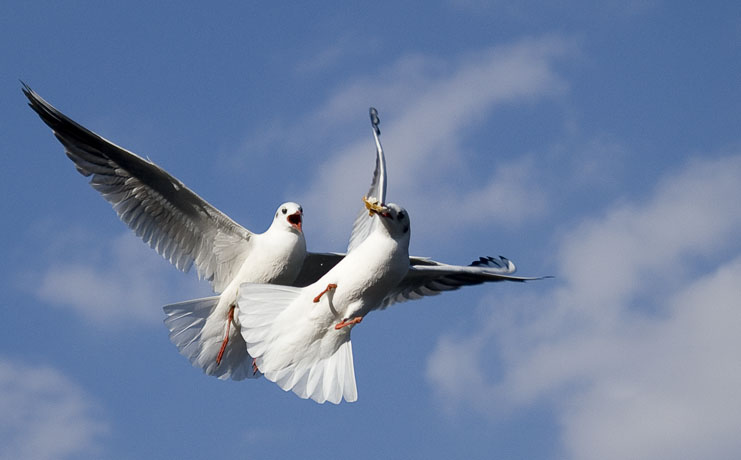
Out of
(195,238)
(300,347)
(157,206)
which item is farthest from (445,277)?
(157,206)

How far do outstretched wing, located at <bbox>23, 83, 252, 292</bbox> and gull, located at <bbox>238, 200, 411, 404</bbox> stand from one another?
1.49m

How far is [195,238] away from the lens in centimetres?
1182

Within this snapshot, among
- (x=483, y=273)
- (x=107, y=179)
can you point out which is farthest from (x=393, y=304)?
(x=107, y=179)

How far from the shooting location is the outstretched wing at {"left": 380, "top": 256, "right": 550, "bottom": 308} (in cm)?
1121

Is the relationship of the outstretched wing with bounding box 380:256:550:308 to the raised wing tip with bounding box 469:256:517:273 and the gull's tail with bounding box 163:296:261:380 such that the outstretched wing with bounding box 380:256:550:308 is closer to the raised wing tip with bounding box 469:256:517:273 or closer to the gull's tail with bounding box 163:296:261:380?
the raised wing tip with bounding box 469:256:517:273

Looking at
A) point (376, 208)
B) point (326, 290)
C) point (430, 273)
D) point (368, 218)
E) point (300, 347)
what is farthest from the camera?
point (368, 218)

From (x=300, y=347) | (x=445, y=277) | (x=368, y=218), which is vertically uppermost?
(x=368, y=218)

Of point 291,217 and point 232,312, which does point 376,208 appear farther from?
point 232,312

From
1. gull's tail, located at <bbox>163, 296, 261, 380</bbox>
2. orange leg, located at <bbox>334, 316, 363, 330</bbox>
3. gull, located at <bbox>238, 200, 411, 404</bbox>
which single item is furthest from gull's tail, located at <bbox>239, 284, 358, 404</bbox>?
gull's tail, located at <bbox>163, 296, 261, 380</bbox>

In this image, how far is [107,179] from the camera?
11.5 meters

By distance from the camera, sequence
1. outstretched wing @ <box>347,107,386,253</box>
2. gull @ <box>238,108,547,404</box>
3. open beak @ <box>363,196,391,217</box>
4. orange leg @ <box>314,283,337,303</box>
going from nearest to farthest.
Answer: open beak @ <box>363,196,391,217</box> → gull @ <box>238,108,547,404</box> → orange leg @ <box>314,283,337,303</box> → outstretched wing @ <box>347,107,386,253</box>

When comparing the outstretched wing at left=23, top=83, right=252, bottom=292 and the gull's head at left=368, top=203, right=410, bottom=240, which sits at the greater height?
the outstretched wing at left=23, top=83, right=252, bottom=292

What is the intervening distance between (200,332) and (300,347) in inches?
72.3

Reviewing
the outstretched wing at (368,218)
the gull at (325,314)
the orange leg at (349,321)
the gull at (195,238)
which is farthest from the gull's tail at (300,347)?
the outstretched wing at (368,218)
